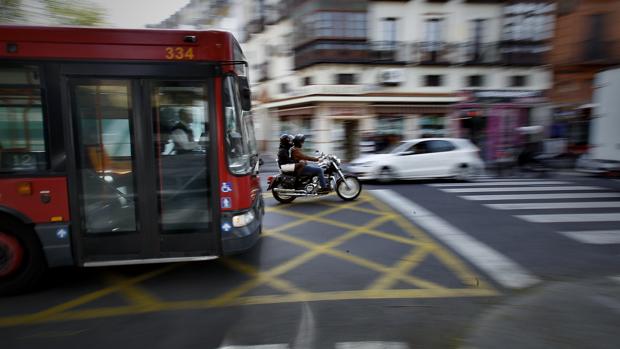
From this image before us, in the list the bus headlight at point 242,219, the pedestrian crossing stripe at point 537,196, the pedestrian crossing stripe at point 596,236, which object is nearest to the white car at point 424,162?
the pedestrian crossing stripe at point 537,196

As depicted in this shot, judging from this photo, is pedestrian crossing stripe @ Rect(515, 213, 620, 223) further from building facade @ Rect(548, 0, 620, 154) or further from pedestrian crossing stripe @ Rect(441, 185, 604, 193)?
building facade @ Rect(548, 0, 620, 154)

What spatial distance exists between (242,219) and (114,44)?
7.76 ft

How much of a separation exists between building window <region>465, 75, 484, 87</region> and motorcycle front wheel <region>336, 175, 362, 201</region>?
56.4 feet

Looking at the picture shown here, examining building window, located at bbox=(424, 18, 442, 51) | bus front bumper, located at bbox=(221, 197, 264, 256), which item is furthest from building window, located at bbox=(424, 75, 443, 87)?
bus front bumper, located at bbox=(221, 197, 264, 256)

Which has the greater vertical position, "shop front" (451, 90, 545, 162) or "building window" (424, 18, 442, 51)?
"building window" (424, 18, 442, 51)

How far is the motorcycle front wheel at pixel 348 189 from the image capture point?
30.9ft

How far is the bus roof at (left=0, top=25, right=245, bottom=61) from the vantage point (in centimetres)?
410

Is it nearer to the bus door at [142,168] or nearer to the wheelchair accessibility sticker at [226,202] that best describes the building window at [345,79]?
the bus door at [142,168]

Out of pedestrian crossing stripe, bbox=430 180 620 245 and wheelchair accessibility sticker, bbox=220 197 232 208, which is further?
pedestrian crossing stripe, bbox=430 180 620 245

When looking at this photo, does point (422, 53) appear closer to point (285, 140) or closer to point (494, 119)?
point (494, 119)

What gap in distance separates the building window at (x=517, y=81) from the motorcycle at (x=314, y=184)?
19.0 m

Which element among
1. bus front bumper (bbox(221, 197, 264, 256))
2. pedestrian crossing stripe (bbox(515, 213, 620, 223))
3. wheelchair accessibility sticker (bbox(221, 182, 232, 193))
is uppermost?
wheelchair accessibility sticker (bbox(221, 182, 232, 193))

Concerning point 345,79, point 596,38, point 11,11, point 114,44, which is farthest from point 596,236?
point 596,38

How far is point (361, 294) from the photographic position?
4.31 metres
